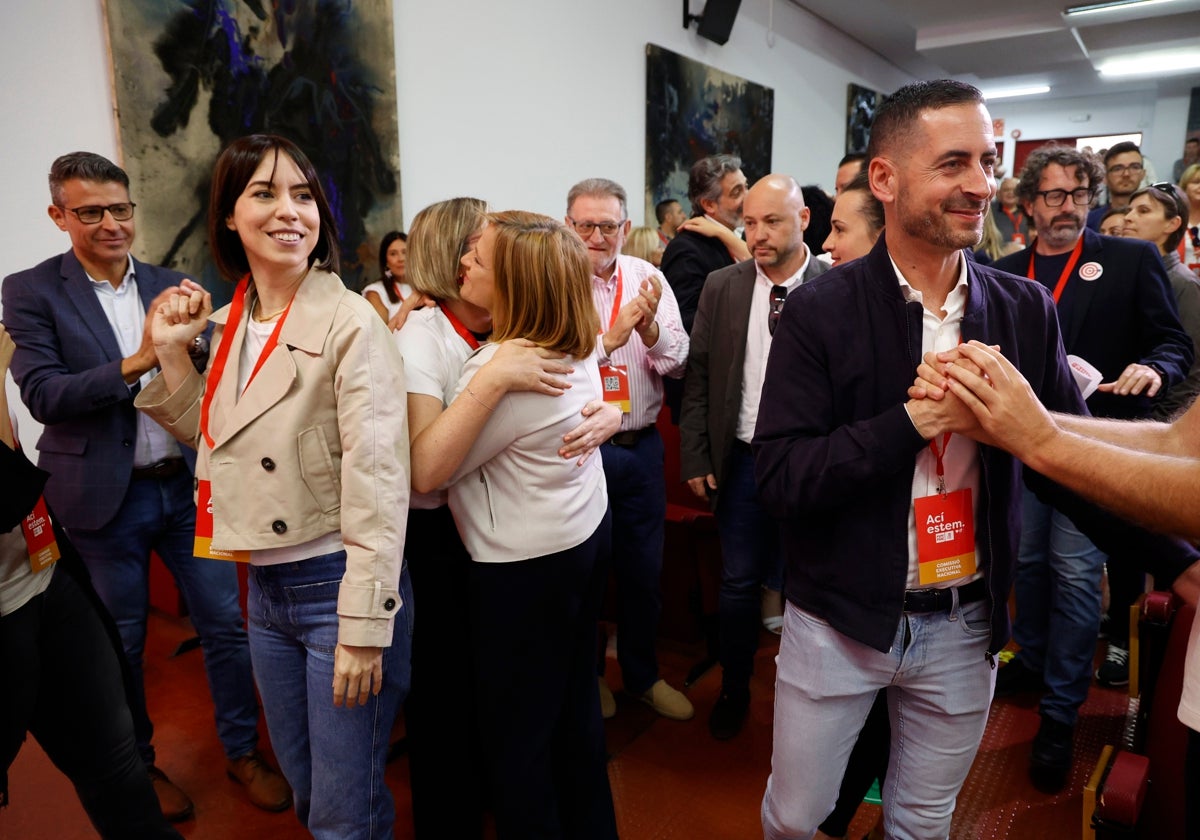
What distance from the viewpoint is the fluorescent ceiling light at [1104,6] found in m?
7.27

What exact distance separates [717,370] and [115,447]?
1855 mm

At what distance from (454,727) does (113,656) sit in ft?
2.51

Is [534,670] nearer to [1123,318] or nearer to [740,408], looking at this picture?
[740,408]

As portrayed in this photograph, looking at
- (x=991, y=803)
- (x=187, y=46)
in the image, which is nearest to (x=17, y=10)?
(x=187, y=46)

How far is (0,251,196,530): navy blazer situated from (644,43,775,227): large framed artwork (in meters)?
4.50

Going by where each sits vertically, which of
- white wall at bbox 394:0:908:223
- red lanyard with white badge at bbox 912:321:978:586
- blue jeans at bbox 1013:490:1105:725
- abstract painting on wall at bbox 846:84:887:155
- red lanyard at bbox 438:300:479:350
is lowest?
blue jeans at bbox 1013:490:1105:725

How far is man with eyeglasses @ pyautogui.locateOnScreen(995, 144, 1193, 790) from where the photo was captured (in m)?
2.40

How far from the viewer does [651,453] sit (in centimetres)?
271

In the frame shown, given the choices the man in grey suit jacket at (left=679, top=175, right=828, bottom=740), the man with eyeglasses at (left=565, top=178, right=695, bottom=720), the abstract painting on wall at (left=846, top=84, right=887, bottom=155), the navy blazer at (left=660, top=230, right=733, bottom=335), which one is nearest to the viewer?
the man in grey suit jacket at (left=679, top=175, right=828, bottom=740)

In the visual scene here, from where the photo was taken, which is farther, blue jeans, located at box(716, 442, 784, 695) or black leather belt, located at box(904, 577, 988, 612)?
blue jeans, located at box(716, 442, 784, 695)

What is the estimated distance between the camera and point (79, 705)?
5.07 feet

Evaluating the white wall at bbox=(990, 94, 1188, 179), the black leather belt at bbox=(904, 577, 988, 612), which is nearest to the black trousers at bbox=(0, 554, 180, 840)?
the black leather belt at bbox=(904, 577, 988, 612)

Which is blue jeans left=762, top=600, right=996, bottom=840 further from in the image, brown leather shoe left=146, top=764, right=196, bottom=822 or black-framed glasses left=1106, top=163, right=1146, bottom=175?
black-framed glasses left=1106, top=163, right=1146, bottom=175

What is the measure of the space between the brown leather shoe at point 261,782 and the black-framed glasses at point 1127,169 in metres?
5.41
